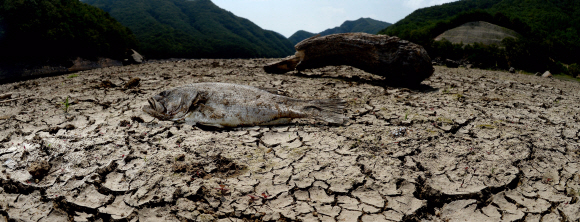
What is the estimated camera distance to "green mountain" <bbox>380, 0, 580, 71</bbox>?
30.0 ft

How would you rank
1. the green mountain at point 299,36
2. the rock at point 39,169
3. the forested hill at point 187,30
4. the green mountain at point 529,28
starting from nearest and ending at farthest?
1. the rock at point 39,169
2. the green mountain at point 529,28
3. the forested hill at point 187,30
4. the green mountain at point 299,36

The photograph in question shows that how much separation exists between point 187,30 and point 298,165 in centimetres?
3993

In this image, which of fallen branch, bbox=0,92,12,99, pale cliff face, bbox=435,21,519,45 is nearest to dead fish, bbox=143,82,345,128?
fallen branch, bbox=0,92,12,99

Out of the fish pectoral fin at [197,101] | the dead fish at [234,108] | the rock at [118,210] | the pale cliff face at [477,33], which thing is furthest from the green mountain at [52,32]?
the pale cliff face at [477,33]

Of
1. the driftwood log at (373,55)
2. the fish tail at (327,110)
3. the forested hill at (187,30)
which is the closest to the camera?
the fish tail at (327,110)

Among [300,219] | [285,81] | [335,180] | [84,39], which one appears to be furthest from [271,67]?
[84,39]

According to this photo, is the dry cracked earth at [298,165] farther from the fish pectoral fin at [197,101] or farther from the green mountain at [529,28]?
the green mountain at [529,28]

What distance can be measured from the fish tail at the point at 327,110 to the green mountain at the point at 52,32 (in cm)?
944

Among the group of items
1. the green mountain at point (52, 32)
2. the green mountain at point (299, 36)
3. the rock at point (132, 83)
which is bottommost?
the rock at point (132, 83)

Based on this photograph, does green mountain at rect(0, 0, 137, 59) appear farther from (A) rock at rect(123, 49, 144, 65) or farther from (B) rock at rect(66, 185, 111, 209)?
(B) rock at rect(66, 185, 111, 209)

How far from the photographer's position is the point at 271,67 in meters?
6.05

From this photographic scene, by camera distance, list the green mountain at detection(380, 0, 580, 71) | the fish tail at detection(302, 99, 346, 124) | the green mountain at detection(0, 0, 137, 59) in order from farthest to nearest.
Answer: the green mountain at detection(380, 0, 580, 71), the green mountain at detection(0, 0, 137, 59), the fish tail at detection(302, 99, 346, 124)

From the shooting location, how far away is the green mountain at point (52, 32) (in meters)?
7.50

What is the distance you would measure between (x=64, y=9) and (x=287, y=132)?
1109 cm
